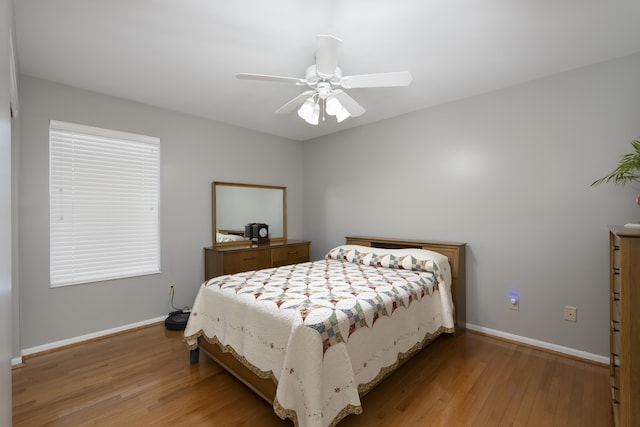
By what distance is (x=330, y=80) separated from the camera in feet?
6.59

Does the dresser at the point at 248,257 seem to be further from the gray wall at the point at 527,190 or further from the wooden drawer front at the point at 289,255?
the gray wall at the point at 527,190

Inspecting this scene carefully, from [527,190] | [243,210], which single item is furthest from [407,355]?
[243,210]

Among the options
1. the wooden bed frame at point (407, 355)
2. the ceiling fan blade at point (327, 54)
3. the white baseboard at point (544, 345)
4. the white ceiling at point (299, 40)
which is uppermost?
the white ceiling at point (299, 40)

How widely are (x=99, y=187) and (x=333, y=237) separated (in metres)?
2.87

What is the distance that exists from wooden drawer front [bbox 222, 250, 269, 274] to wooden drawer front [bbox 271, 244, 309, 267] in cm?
13

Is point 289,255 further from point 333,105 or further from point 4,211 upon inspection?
point 4,211

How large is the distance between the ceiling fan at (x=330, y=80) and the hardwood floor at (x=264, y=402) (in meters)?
2.06

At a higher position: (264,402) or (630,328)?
(630,328)

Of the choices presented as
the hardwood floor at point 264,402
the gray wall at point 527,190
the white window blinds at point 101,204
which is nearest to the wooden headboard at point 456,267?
the gray wall at point 527,190

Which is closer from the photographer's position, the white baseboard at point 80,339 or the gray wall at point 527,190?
the gray wall at point 527,190

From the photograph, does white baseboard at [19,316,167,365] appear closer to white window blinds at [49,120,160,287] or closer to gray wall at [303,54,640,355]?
white window blinds at [49,120,160,287]

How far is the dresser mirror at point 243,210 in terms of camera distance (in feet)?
12.5

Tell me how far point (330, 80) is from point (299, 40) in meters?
0.38

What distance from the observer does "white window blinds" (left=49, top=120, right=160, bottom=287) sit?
2.72 m
